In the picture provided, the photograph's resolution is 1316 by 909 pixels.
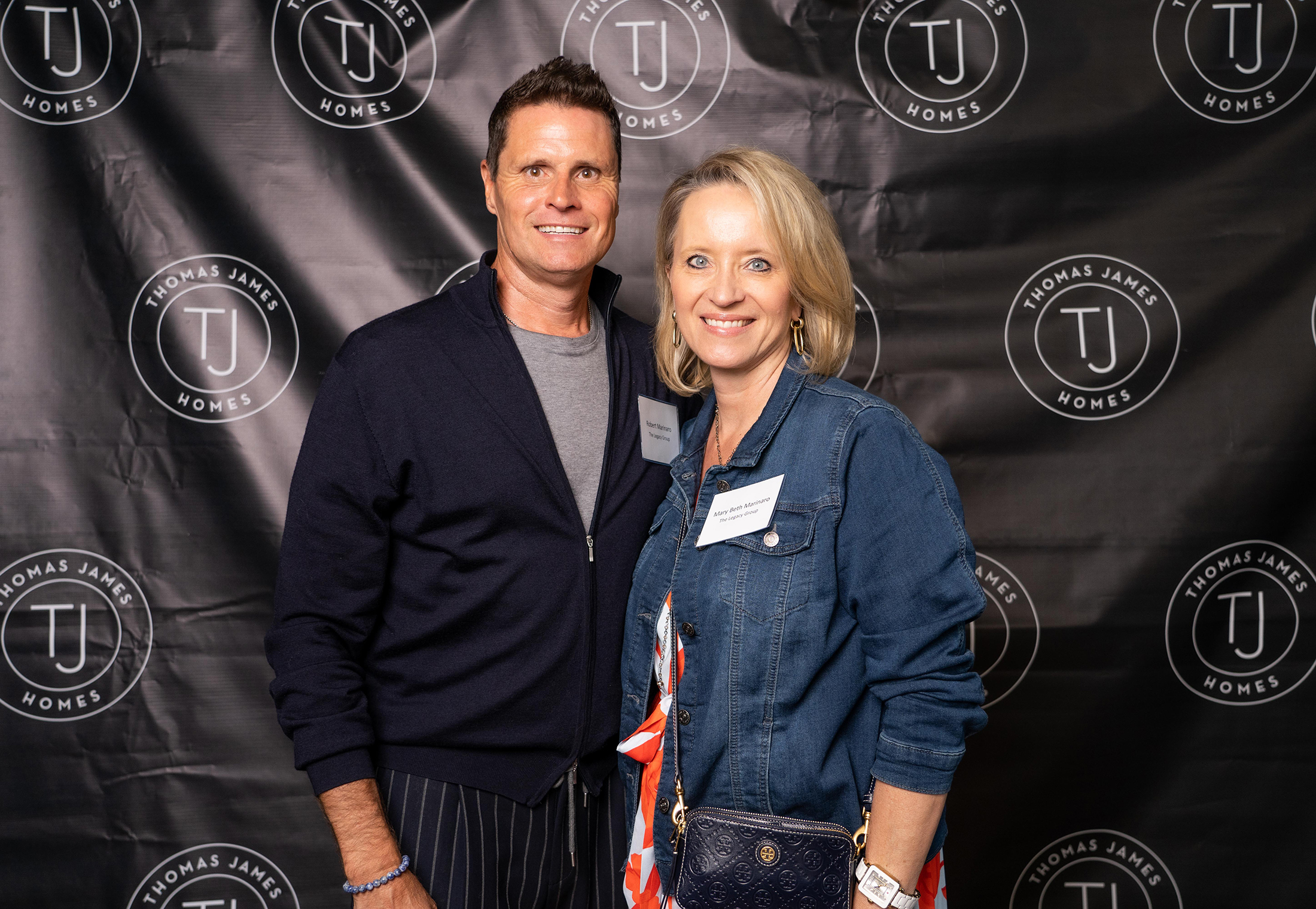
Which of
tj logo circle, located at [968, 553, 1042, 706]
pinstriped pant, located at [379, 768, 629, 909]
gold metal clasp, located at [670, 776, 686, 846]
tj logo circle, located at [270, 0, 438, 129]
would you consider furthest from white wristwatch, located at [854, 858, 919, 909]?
tj logo circle, located at [270, 0, 438, 129]

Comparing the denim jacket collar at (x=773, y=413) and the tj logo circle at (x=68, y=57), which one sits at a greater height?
the tj logo circle at (x=68, y=57)

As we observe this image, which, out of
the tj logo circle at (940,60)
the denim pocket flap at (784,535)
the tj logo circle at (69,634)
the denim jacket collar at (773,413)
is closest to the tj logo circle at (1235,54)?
the tj logo circle at (940,60)

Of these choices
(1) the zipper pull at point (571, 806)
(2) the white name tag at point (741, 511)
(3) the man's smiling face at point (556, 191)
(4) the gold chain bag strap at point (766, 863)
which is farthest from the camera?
(3) the man's smiling face at point (556, 191)

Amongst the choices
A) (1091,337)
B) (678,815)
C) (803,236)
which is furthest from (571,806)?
(1091,337)

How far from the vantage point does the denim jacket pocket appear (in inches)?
49.1

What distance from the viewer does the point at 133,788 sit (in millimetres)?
2201

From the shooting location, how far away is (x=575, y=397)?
1.64 metres

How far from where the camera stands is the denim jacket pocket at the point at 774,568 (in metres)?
1.25

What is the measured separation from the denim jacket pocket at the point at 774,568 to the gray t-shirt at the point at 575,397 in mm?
345

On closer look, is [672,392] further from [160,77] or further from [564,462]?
[160,77]

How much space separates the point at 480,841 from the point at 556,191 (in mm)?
1084

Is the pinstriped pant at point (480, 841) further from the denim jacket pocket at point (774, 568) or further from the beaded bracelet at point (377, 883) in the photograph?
the denim jacket pocket at point (774, 568)

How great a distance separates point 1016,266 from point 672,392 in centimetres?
106

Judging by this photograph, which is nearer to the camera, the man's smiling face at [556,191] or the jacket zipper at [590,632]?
the jacket zipper at [590,632]
